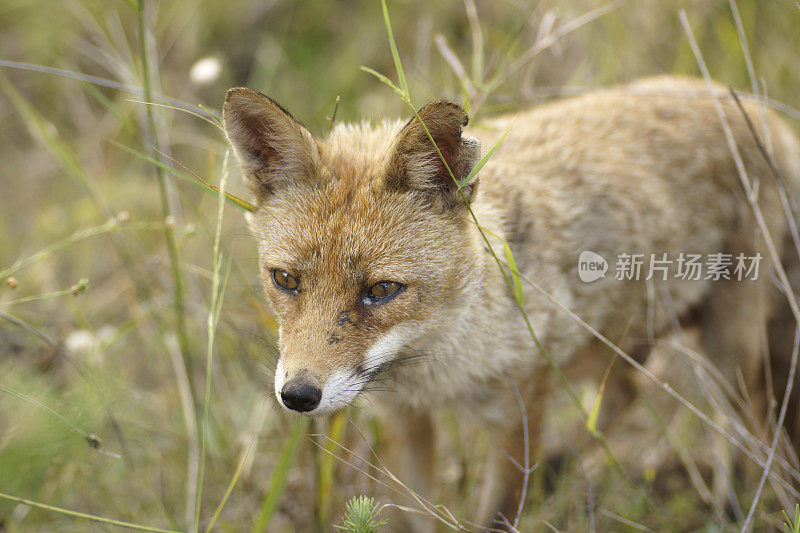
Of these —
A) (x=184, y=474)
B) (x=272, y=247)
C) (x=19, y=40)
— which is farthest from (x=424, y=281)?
(x=19, y=40)

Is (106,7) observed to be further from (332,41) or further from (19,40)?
(332,41)

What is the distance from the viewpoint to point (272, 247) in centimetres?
303

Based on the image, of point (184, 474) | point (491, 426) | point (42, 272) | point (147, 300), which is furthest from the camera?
point (42, 272)

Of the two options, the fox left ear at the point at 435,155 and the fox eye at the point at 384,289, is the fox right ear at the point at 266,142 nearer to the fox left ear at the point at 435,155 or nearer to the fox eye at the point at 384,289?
the fox left ear at the point at 435,155

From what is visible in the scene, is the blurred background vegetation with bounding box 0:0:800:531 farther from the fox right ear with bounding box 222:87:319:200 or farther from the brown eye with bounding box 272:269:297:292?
the brown eye with bounding box 272:269:297:292

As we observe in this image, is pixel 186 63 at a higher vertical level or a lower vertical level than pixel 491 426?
higher

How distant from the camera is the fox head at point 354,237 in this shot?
2748mm

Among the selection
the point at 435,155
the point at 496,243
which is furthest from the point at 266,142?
the point at 496,243

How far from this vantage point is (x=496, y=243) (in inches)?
129

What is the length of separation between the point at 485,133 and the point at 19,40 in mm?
5616

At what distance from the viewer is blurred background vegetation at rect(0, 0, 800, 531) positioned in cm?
364

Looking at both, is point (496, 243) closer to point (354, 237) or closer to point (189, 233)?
point (354, 237)

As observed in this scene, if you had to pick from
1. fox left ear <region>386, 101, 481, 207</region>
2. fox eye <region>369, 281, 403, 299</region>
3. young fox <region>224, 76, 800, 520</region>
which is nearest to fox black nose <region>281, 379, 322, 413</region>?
young fox <region>224, 76, 800, 520</region>

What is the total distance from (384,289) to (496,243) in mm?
681
